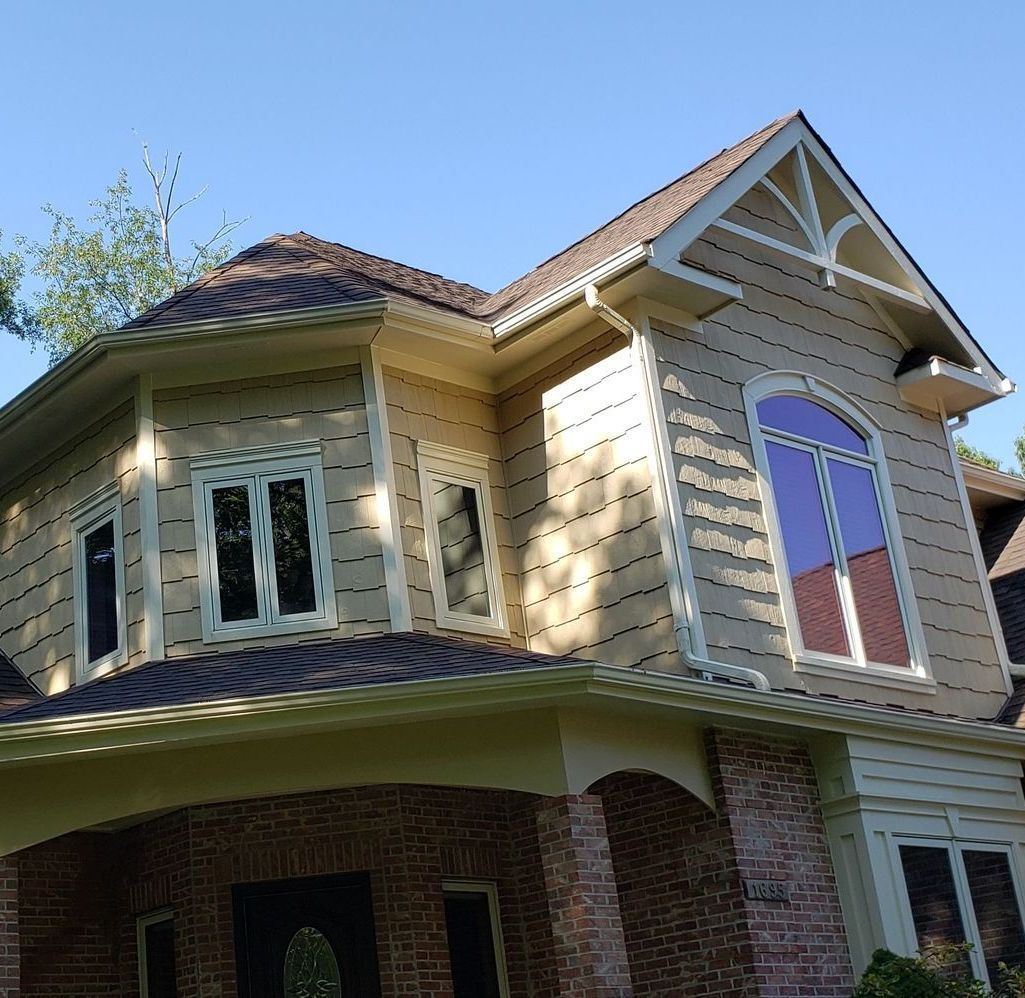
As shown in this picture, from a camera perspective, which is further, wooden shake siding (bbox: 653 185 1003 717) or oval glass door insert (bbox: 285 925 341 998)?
wooden shake siding (bbox: 653 185 1003 717)

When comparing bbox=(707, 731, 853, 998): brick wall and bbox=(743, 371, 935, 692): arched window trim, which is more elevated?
bbox=(743, 371, 935, 692): arched window trim

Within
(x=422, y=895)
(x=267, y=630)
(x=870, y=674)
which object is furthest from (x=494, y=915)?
(x=870, y=674)

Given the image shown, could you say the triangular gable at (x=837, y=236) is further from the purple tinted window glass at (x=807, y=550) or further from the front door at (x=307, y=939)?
the front door at (x=307, y=939)

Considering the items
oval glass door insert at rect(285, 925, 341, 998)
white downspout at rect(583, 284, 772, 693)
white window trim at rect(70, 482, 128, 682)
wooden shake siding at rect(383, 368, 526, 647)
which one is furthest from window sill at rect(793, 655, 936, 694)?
white window trim at rect(70, 482, 128, 682)

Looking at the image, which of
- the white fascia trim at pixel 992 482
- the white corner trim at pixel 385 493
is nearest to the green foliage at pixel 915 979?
the white corner trim at pixel 385 493

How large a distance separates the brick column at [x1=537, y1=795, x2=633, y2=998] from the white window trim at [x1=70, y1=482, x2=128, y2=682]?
391cm

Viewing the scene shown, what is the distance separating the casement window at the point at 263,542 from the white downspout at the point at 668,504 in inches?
97.2

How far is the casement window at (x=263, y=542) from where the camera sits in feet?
34.9

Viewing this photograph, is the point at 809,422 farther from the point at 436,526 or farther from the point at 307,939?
the point at 307,939

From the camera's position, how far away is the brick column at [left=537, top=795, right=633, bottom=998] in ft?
27.3

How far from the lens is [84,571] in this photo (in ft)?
38.1

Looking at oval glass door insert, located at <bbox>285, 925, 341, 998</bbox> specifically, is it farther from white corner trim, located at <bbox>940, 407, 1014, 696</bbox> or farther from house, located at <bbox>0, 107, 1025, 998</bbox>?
white corner trim, located at <bbox>940, 407, 1014, 696</bbox>

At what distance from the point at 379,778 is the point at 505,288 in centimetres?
645

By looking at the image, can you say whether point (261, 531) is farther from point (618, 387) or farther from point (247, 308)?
point (618, 387)
